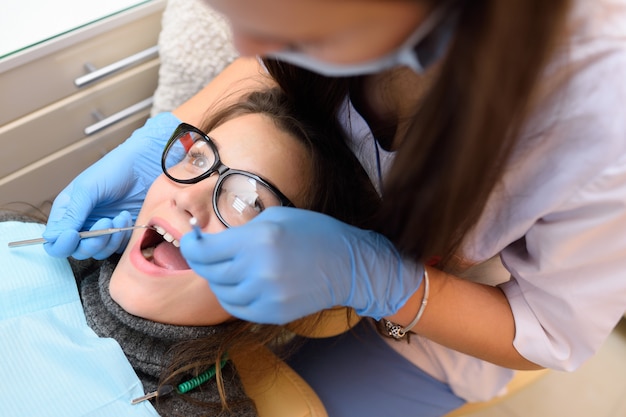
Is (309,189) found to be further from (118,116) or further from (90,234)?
(118,116)

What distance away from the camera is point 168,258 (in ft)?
3.88

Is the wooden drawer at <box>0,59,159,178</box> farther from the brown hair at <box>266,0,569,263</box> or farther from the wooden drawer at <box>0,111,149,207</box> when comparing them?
the brown hair at <box>266,0,569,263</box>

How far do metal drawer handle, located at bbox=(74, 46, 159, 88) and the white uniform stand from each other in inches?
31.9

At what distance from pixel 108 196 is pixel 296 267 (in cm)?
64

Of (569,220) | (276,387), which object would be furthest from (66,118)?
(569,220)

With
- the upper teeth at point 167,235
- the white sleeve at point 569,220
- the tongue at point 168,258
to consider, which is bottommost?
the tongue at point 168,258

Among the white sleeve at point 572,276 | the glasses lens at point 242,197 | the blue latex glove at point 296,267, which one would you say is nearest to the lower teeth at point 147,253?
the glasses lens at point 242,197

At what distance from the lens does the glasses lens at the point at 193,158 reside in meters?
1.12

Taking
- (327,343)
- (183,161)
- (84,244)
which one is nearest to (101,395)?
(84,244)

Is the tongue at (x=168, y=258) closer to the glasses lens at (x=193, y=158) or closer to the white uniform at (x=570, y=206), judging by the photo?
the glasses lens at (x=193, y=158)

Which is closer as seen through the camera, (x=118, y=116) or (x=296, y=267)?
(x=296, y=267)

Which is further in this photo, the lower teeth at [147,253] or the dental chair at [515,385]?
the dental chair at [515,385]

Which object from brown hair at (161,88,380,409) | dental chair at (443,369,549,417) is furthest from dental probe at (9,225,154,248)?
dental chair at (443,369,549,417)

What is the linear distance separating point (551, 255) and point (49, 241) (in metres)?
0.95
